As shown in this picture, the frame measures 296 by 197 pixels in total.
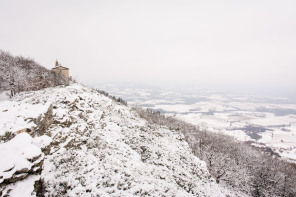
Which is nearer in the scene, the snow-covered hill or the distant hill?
the snow-covered hill

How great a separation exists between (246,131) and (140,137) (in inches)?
5692

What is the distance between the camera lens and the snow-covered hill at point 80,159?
981 cm

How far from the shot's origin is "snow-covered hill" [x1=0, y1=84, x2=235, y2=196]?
9812 mm

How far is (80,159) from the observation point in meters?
13.2

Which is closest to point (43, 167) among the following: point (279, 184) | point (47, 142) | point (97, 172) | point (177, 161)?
point (47, 142)

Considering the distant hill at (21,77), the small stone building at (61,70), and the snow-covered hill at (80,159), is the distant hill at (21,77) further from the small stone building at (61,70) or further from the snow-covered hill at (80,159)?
the snow-covered hill at (80,159)

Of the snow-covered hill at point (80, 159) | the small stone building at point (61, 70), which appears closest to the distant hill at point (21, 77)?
the small stone building at point (61, 70)

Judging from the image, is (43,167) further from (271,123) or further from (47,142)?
(271,123)

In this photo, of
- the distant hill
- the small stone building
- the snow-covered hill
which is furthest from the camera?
the small stone building

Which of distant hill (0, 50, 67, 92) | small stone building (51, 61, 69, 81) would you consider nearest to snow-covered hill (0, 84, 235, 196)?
distant hill (0, 50, 67, 92)

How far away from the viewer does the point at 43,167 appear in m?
11.5

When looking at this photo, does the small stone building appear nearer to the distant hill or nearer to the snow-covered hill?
the distant hill

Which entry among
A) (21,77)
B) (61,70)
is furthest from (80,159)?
(61,70)

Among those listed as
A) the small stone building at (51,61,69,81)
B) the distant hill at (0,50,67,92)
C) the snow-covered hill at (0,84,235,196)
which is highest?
the small stone building at (51,61,69,81)
